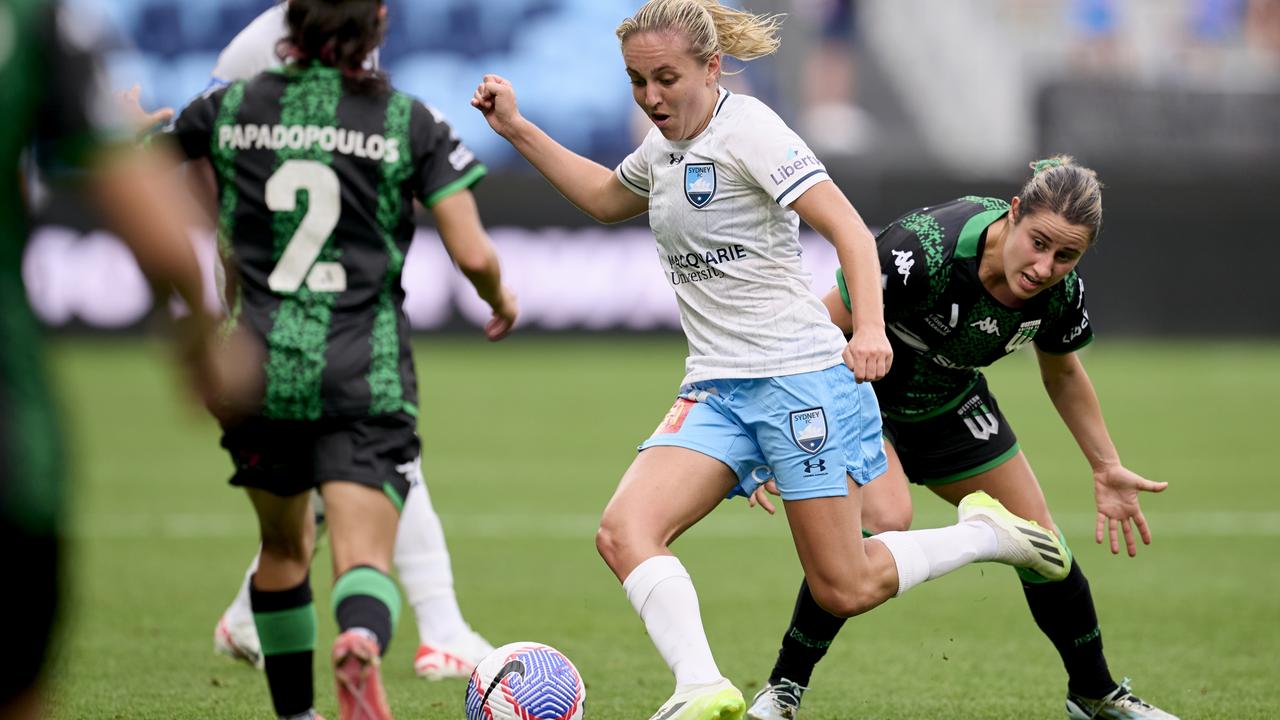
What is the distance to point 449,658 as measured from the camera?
570 centimetres

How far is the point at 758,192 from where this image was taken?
4.46 metres

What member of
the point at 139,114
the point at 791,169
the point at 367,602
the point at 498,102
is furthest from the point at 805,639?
the point at 139,114

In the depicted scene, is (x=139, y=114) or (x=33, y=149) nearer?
(x=33, y=149)

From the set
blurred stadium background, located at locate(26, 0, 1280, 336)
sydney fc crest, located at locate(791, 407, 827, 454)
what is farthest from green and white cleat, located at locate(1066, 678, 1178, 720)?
blurred stadium background, located at locate(26, 0, 1280, 336)

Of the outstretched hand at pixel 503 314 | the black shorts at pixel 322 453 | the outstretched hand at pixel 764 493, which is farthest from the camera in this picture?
the outstretched hand at pixel 764 493

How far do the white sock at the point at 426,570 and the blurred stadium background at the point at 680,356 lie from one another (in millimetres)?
231

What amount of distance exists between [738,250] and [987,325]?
34.1 inches

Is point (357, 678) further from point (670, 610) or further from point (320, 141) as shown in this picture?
point (320, 141)

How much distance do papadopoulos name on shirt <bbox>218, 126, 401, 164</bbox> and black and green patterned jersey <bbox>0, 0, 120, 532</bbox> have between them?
1275 mm

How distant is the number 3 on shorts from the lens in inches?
156

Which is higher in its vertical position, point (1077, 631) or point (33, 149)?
point (33, 149)

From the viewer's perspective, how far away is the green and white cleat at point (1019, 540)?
4.72 m

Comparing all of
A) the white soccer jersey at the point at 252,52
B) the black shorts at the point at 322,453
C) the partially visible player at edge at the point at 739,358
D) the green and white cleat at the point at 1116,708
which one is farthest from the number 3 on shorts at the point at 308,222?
the green and white cleat at the point at 1116,708

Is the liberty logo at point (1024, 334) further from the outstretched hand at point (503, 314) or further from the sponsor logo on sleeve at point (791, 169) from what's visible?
Result: the outstretched hand at point (503, 314)
